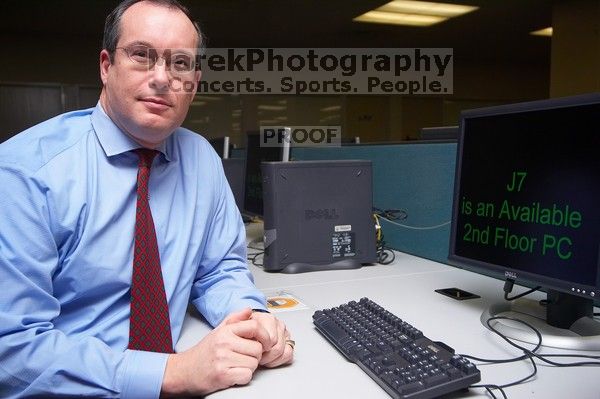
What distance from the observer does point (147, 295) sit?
2.89ft

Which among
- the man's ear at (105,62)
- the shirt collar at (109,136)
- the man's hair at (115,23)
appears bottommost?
the shirt collar at (109,136)

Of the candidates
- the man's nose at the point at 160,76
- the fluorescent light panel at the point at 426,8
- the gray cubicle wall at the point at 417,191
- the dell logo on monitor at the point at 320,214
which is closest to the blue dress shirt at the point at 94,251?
the man's nose at the point at 160,76

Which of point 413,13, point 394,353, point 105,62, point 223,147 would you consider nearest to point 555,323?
point 394,353

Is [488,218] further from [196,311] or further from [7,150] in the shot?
[7,150]

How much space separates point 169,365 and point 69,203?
343 millimetres

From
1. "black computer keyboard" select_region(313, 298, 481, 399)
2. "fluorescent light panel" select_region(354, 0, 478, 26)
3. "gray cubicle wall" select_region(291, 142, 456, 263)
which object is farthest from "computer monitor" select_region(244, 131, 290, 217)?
"fluorescent light panel" select_region(354, 0, 478, 26)

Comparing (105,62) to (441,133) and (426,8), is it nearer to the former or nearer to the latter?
(441,133)

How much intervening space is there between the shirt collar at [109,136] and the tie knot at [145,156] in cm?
1

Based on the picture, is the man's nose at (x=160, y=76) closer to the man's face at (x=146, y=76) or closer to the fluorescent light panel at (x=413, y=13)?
the man's face at (x=146, y=76)

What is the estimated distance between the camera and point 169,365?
725 millimetres

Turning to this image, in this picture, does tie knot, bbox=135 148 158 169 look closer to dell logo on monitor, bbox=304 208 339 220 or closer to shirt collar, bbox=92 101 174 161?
shirt collar, bbox=92 101 174 161

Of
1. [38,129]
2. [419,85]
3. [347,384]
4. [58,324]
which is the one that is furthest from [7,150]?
[419,85]

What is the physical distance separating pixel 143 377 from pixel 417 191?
1078 millimetres

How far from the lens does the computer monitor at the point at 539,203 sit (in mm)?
797
